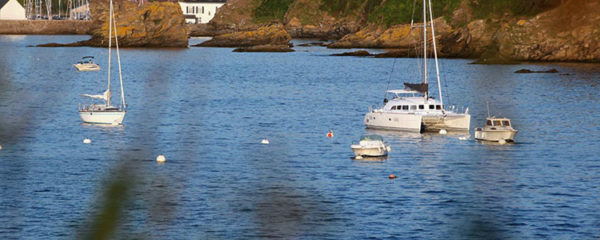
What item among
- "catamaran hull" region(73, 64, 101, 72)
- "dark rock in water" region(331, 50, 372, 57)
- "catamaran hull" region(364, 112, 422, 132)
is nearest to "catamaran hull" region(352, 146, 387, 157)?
"catamaran hull" region(364, 112, 422, 132)

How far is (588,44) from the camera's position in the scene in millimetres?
146250

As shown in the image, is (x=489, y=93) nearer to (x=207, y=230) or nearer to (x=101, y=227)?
(x=207, y=230)

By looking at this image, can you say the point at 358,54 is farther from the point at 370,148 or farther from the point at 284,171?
the point at 284,171

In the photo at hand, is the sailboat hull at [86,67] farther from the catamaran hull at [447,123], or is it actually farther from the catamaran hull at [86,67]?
the catamaran hull at [447,123]

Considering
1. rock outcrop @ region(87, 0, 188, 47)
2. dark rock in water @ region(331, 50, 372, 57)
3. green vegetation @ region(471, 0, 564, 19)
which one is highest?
green vegetation @ region(471, 0, 564, 19)

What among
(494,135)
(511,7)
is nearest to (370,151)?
(494,135)

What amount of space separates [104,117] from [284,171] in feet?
79.4

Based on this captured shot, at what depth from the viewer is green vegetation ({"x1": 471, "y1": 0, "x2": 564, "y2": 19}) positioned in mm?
159875

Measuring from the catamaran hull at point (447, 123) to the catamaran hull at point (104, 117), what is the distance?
72.2ft

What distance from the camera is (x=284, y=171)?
52750 mm

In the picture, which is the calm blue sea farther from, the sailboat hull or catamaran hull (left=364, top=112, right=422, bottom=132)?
the sailboat hull

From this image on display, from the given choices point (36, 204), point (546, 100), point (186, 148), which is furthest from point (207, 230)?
point (546, 100)

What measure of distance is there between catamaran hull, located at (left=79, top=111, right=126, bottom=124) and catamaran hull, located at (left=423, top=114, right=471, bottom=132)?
866 inches

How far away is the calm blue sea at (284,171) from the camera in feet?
29.6
